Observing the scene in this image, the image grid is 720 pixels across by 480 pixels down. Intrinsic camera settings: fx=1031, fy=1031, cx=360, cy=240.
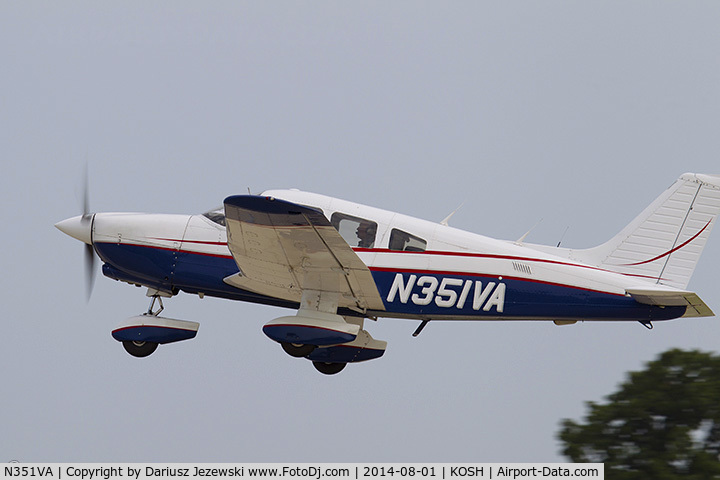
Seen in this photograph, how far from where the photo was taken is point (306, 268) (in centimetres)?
1336

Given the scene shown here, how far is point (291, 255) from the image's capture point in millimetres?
13086

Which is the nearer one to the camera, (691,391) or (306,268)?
(306,268)

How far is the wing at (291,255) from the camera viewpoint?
12.1 metres

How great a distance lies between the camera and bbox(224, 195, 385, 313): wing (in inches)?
476

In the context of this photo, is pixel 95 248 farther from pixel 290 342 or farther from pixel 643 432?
pixel 643 432

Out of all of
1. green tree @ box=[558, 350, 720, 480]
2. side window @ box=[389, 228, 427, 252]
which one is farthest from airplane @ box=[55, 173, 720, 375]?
green tree @ box=[558, 350, 720, 480]

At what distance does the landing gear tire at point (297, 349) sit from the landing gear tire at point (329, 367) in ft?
3.03

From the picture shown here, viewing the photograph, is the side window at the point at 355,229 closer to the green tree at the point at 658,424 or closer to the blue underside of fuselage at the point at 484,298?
the blue underside of fuselage at the point at 484,298

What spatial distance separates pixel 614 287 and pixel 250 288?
4.81 m

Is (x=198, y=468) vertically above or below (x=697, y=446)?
below

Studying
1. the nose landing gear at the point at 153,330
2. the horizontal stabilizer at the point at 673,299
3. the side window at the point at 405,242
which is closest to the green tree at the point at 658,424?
the horizontal stabilizer at the point at 673,299

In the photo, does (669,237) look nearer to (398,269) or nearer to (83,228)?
(398,269)

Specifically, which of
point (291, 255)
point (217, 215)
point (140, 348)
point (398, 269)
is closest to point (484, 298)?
point (398, 269)

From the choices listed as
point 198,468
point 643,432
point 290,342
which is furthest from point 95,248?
point 643,432
